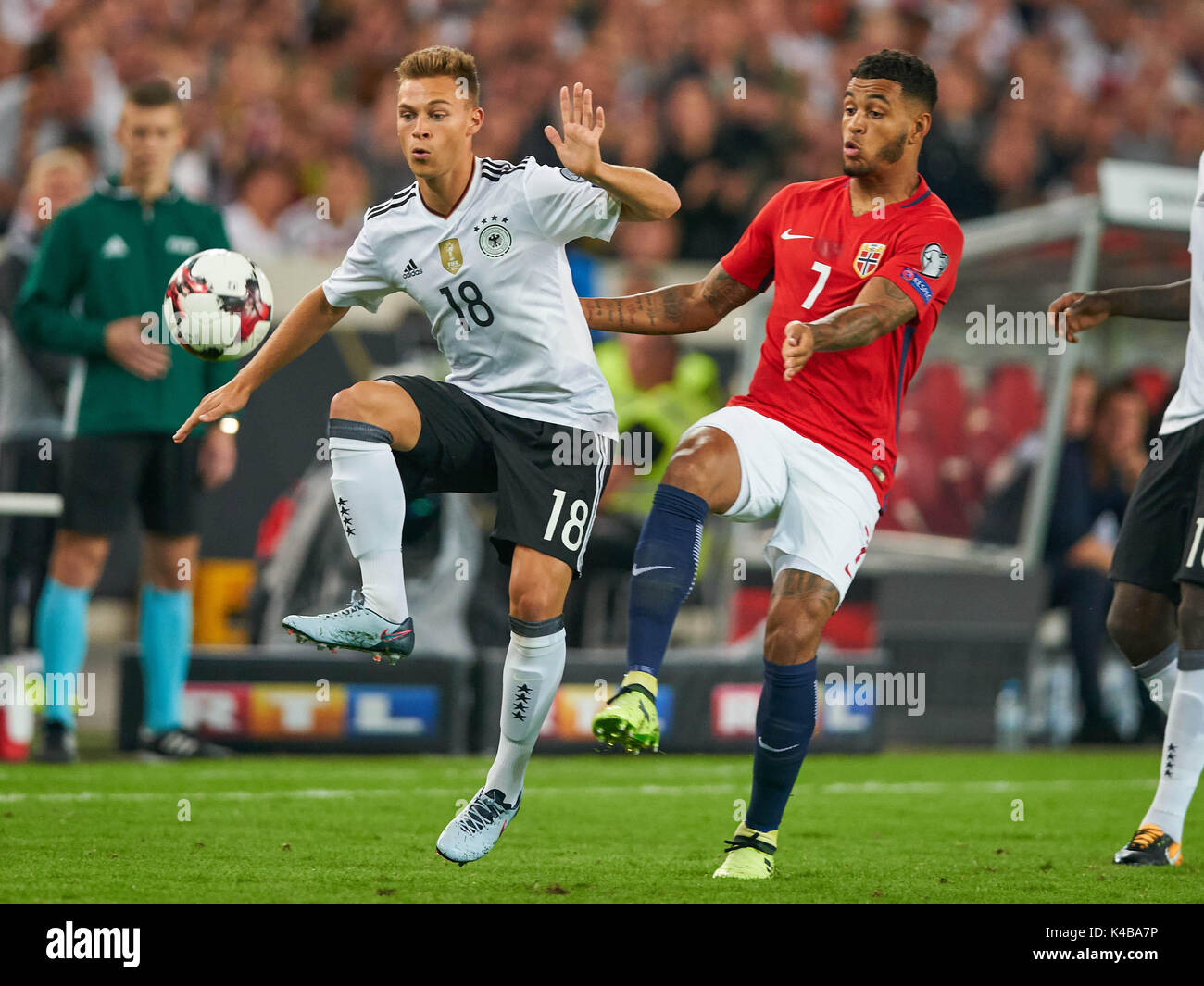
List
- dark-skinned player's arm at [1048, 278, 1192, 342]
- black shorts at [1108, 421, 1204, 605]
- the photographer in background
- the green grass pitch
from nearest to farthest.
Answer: the green grass pitch
black shorts at [1108, 421, 1204, 605]
dark-skinned player's arm at [1048, 278, 1192, 342]
the photographer in background

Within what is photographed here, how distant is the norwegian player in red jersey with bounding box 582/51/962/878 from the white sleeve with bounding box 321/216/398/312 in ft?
2.29

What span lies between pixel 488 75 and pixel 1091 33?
657 cm

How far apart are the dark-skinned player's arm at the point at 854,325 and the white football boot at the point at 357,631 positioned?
4.34ft

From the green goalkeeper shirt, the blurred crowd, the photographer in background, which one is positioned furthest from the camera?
the blurred crowd

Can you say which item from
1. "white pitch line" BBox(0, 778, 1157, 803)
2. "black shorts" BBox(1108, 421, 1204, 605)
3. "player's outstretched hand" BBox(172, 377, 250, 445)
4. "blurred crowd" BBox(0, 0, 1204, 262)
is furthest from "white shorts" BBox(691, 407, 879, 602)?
"blurred crowd" BBox(0, 0, 1204, 262)

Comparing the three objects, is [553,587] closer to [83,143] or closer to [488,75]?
[83,143]

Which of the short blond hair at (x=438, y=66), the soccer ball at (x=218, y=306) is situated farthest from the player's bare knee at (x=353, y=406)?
the short blond hair at (x=438, y=66)

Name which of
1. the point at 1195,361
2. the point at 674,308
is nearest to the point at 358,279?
the point at 674,308

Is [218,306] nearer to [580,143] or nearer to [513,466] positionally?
[513,466]

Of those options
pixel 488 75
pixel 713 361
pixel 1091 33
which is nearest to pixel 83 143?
pixel 488 75

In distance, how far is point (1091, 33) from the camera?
53.7 feet

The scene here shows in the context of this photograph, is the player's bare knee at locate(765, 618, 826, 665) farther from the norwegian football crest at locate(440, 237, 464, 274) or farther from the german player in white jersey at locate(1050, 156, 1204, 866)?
the norwegian football crest at locate(440, 237, 464, 274)

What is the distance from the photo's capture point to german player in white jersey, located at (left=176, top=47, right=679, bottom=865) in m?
4.89

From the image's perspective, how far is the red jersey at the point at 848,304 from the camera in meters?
5.09
